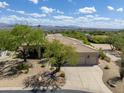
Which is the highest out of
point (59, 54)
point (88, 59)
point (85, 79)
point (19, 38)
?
point (19, 38)

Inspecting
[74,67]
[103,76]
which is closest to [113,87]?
[103,76]

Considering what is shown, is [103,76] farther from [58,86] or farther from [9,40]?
[9,40]

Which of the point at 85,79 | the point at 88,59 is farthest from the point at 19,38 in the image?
the point at 85,79

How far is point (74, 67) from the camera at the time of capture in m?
33.0

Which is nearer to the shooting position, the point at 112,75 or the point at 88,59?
the point at 112,75

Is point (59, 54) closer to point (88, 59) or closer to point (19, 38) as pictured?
point (19, 38)

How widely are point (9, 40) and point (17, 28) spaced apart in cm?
420

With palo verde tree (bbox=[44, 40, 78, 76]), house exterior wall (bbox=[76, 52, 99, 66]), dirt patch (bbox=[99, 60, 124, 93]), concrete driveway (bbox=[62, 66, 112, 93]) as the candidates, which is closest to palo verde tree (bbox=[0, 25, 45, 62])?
palo verde tree (bbox=[44, 40, 78, 76])

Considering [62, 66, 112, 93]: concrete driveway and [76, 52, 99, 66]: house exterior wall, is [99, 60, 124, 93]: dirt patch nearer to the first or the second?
[62, 66, 112, 93]: concrete driveway

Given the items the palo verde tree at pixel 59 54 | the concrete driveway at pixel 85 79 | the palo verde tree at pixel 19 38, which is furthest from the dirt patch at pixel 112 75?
the palo verde tree at pixel 19 38

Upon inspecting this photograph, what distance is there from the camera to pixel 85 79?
26703 millimetres

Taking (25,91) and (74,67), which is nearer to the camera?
(25,91)

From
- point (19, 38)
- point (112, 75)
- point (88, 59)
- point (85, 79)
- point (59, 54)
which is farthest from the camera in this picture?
point (88, 59)

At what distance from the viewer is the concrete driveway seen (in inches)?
922
